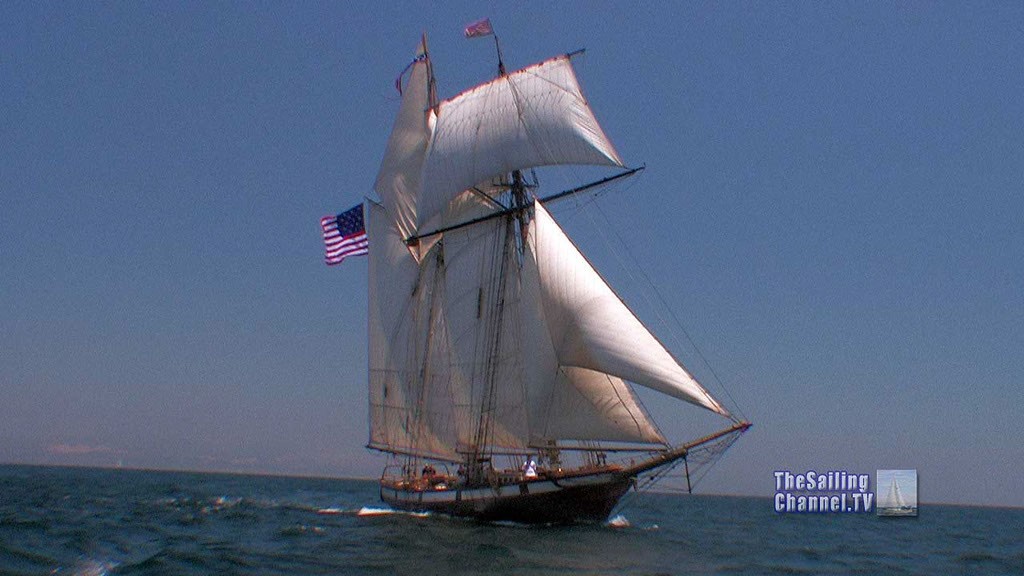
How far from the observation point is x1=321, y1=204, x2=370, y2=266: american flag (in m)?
52.2

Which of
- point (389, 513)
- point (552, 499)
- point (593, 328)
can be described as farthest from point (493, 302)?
point (389, 513)

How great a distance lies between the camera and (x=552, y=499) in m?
38.8

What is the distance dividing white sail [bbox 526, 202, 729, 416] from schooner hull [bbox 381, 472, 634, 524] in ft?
16.7

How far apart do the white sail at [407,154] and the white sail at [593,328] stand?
12.2m

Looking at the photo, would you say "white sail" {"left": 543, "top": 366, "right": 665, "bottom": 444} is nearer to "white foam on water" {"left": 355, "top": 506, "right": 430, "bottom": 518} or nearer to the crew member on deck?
the crew member on deck

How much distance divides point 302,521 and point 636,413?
59.1 ft

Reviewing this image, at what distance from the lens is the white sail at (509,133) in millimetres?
43469

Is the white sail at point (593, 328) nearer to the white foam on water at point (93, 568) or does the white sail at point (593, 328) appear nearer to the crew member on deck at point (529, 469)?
the crew member on deck at point (529, 469)

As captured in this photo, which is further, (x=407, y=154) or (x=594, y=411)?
(x=407, y=154)

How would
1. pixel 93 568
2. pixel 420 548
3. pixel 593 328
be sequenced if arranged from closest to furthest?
pixel 93 568 → pixel 420 548 → pixel 593 328

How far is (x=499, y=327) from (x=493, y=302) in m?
1.55

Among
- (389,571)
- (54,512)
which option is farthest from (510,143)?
(54,512)

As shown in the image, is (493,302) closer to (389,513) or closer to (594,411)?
(594,411)

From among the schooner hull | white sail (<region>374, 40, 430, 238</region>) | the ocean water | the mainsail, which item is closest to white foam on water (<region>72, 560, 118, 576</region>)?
the ocean water
